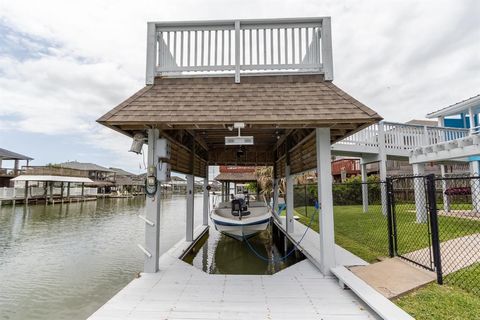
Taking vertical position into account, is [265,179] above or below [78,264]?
above

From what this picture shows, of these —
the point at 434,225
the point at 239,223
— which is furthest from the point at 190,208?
the point at 434,225

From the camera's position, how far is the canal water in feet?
14.2

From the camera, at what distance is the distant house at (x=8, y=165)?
3040cm

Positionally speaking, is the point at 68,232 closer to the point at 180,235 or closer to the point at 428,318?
the point at 180,235

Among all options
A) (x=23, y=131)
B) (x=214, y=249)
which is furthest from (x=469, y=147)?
(x=23, y=131)

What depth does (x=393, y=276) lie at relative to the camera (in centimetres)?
389

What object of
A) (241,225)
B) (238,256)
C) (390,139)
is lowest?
(238,256)

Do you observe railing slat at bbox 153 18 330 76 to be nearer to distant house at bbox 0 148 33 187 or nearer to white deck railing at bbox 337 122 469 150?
white deck railing at bbox 337 122 469 150

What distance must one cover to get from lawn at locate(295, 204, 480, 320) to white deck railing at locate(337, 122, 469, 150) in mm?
3323

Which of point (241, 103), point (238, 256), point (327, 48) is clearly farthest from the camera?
point (238, 256)

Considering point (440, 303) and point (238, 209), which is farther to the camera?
point (238, 209)

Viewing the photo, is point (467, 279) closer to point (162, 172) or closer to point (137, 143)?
point (162, 172)

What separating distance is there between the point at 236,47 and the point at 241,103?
1340 millimetres

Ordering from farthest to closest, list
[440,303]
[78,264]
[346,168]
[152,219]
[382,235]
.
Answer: [346,168] < [382,235] < [78,264] < [152,219] < [440,303]
